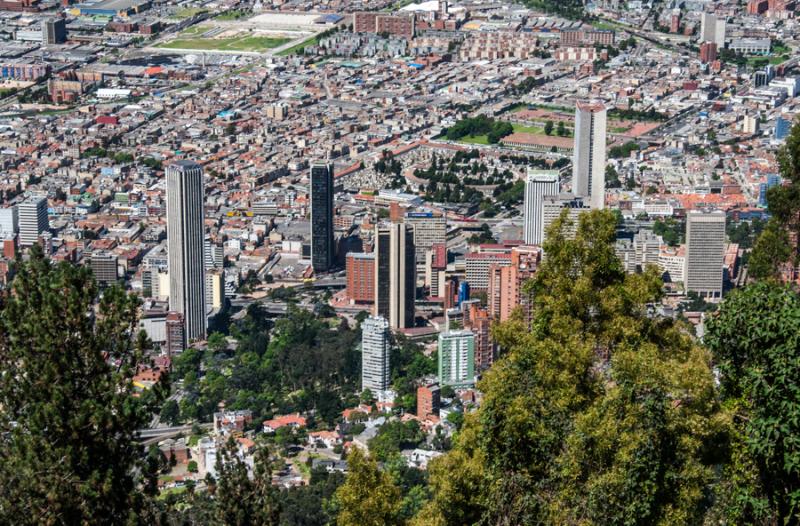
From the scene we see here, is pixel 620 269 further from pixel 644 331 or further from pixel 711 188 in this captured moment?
pixel 711 188

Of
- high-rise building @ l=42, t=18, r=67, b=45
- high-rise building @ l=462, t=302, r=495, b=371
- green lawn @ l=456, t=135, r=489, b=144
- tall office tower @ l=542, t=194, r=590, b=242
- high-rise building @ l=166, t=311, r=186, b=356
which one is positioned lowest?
high-rise building @ l=166, t=311, r=186, b=356

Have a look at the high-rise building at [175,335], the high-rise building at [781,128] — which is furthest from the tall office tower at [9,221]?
the high-rise building at [781,128]

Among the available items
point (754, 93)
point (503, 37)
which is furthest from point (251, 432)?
point (503, 37)

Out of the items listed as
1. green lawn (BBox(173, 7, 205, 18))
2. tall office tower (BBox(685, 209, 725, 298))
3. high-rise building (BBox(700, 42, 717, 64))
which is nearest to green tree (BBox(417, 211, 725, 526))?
tall office tower (BBox(685, 209, 725, 298))

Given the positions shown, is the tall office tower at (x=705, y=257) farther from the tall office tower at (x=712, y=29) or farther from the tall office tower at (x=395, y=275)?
the tall office tower at (x=712, y=29)

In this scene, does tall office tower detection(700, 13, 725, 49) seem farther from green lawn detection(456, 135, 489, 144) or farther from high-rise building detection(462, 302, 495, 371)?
high-rise building detection(462, 302, 495, 371)

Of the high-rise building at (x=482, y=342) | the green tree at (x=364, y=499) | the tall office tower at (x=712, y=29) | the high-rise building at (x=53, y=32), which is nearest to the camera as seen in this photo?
the green tree at (x=364, y=499)
